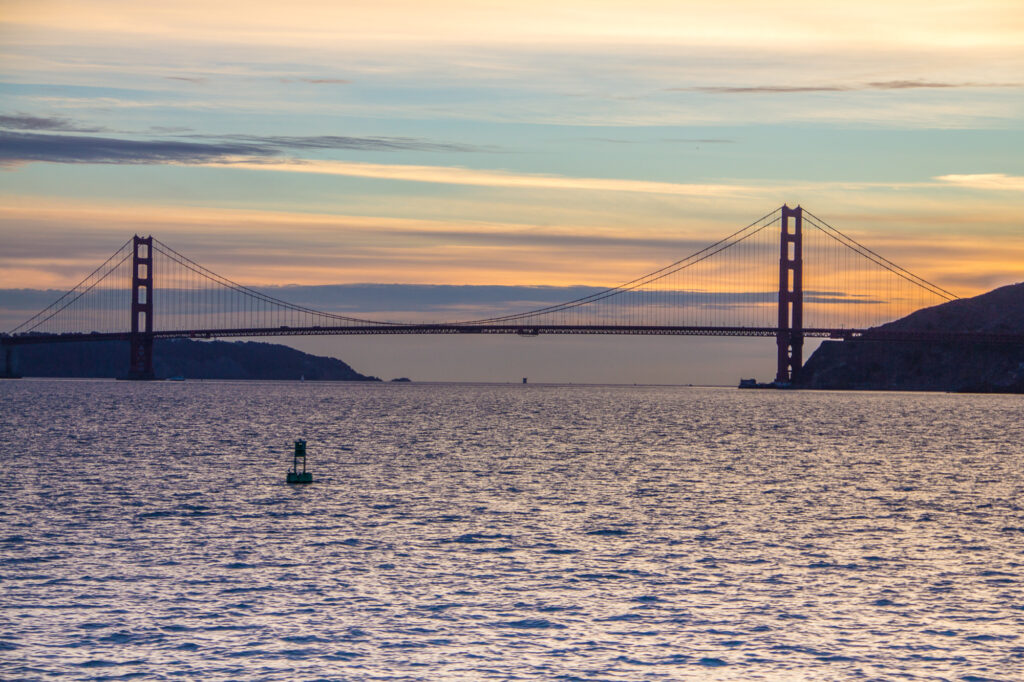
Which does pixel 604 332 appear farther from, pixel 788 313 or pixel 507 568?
pixel 507 568

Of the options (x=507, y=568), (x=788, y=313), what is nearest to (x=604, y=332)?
(x=788, y=313)

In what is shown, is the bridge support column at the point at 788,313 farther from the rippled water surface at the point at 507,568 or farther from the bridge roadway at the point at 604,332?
the rippled water surface at the point at 507,568

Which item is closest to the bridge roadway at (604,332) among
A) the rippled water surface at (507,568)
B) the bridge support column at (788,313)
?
the bridge support column at (788,313)

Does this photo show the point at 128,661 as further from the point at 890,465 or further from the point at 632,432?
the point at 632,432

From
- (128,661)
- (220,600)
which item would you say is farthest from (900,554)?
(128,661)

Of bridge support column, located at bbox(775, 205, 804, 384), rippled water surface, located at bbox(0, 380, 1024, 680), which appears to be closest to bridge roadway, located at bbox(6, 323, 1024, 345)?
bridge support column, located at bbox(775, 205, 804, 384)

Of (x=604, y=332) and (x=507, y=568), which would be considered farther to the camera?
(x=604, y=332)

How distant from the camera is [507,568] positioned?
22.3 m

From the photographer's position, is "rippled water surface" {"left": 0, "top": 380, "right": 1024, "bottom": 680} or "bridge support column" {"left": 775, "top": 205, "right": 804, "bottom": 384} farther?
"bridge support column" {"left": 775, "top": 205, "right": 804, "bottom": 384}

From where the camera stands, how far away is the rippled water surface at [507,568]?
16.2 meters

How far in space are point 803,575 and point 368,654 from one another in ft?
29.7

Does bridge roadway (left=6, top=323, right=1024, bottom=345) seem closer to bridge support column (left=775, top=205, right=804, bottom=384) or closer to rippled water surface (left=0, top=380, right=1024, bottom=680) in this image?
bridge support column (left=775, top=205, right=804, bottom=384)

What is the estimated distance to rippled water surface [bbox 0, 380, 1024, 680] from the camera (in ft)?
53.0

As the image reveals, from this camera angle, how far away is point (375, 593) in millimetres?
19906
